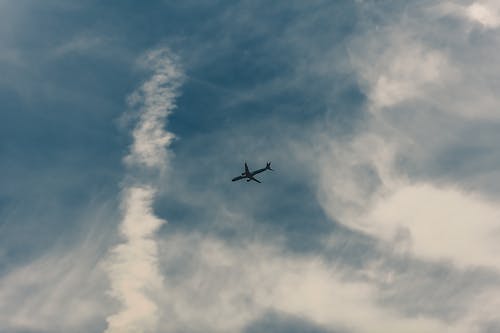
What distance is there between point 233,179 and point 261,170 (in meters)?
21.6

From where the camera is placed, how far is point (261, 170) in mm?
185375

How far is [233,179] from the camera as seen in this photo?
17738 centimetres
